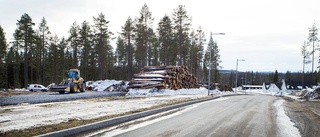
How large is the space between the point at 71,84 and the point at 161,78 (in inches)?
397

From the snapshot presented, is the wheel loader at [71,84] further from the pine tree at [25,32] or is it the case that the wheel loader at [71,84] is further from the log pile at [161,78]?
the pine tree at [25,32]

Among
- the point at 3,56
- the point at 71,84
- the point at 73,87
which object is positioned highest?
the point at 3,56

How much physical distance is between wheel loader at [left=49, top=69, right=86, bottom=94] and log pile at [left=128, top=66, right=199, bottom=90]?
230 inches

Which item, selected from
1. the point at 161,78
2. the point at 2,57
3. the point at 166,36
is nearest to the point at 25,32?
the point at 2,57

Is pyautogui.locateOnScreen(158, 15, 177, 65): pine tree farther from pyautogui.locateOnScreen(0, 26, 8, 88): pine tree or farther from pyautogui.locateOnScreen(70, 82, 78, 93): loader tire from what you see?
pyautogui.locateOnScreen(0, 26, 8, 88): pine tree

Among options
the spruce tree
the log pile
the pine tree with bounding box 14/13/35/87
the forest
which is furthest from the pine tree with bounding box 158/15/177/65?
the spruce tree

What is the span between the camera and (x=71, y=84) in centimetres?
2819

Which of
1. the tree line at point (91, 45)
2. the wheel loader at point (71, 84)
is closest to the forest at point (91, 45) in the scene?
Result: the tree line at point (91, 45)

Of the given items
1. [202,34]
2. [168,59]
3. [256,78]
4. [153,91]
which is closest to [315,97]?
[153,91]

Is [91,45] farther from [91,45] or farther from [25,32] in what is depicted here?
[25,32]

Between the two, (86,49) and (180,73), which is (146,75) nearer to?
(180,73)

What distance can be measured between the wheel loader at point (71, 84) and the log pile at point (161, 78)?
585 centimetres

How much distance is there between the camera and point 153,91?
30797 millimetres

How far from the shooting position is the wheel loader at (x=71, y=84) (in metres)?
27.8
